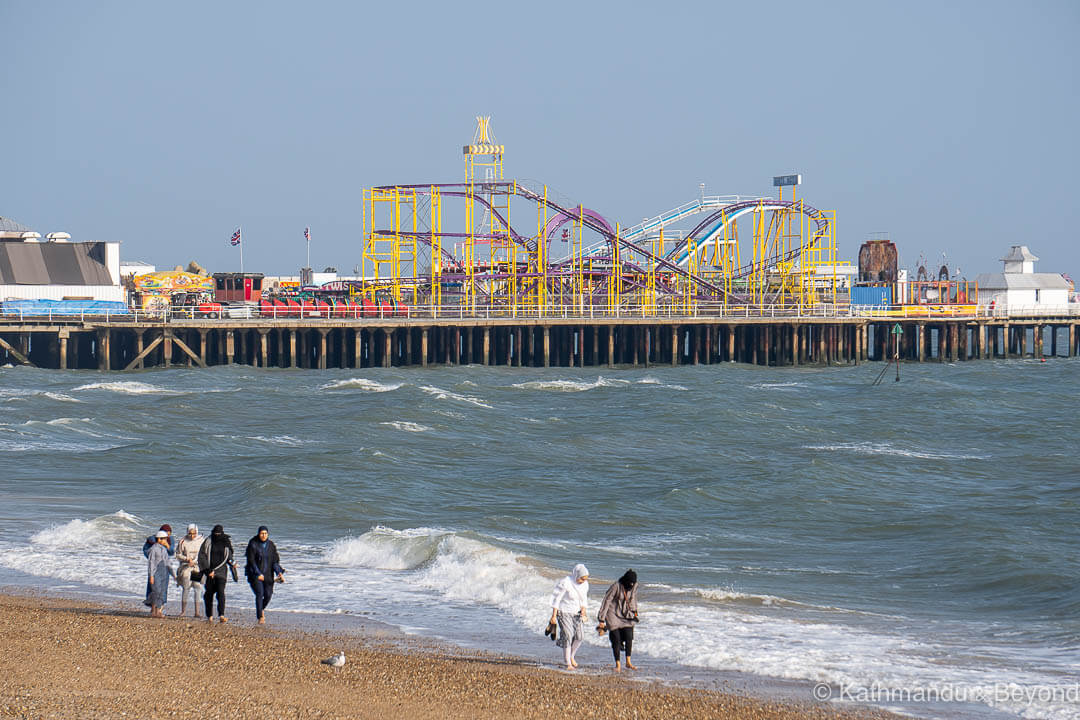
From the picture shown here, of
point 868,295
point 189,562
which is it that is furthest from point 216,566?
point 868,295

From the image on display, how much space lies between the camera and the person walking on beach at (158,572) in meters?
15.7

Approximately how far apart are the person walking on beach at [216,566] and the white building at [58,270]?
190 ft

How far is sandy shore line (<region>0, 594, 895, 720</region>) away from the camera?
12.1 metres

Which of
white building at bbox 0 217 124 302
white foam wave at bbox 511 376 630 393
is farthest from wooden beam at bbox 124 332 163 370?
white foam wave at bbox 511 376 630 393

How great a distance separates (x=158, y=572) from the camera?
15828mm

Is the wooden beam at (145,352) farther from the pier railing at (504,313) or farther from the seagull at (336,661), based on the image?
the seagull at (336,661)

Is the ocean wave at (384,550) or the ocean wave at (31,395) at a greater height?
the ocean wave at (31,395)

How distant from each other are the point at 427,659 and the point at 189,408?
3177 cm

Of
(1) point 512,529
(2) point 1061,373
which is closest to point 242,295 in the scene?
(2) point 1061,373

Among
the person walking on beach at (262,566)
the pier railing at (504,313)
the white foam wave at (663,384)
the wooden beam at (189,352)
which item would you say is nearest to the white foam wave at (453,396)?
the white foam wave at (663,384)

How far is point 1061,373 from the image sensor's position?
66.4 m

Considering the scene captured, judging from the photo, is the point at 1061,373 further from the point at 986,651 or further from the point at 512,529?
the point at 986,651

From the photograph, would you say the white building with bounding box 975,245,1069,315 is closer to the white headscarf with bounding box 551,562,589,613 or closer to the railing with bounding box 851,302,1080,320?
the railing with bounding box 851,302,1080,320

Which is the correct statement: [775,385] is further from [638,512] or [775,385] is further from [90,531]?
[90,531]
